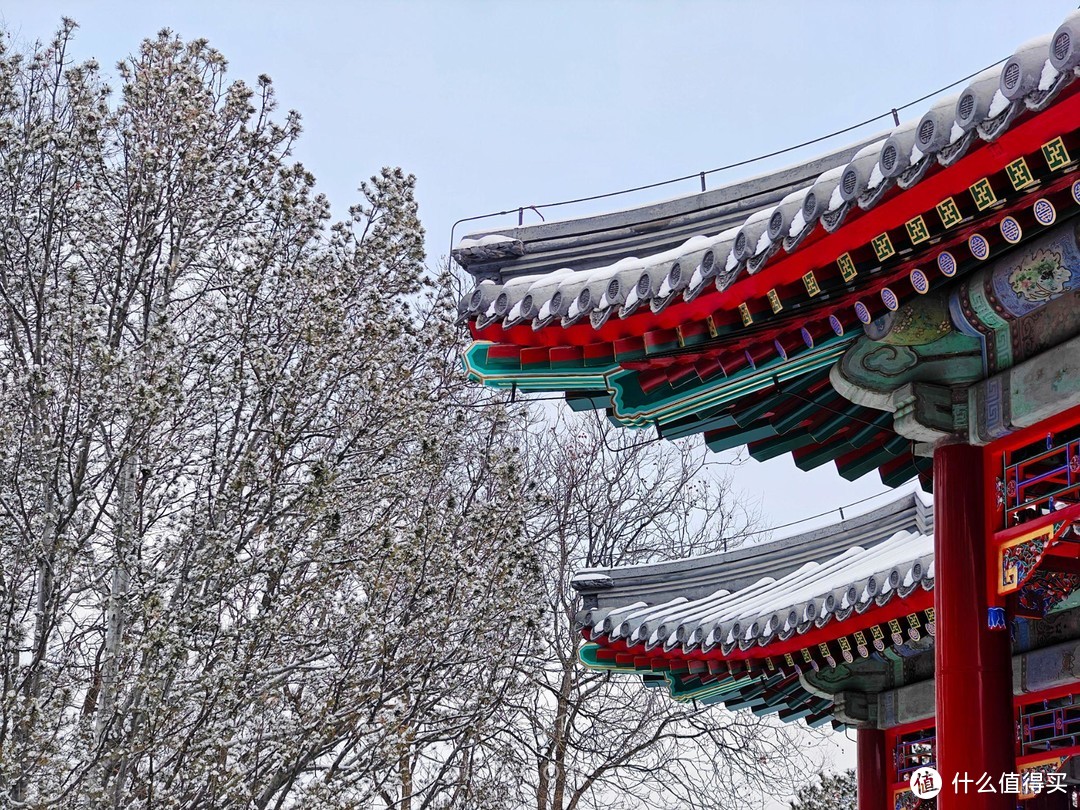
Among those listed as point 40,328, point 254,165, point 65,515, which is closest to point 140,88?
point 254,165

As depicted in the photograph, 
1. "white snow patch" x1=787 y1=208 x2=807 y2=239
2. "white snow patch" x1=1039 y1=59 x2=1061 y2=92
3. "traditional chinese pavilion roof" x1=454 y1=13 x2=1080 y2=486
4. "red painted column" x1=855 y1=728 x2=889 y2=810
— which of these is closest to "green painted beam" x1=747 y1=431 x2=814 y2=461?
"traditional chinese pavilion roof" x1=454 y1=13 x2=1080 y2=486

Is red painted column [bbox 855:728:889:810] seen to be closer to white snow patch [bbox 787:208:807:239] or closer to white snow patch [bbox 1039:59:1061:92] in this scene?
white snow patch [bbox 787:208:807:239]

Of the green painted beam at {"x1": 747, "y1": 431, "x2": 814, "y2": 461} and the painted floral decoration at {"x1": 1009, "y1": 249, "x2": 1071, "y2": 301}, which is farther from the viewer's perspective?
the green painted beam at {"x1": 747, "y1": 431, "x2": 814, "y2": 461}

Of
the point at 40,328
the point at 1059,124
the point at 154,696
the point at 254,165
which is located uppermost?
the point at 254,165

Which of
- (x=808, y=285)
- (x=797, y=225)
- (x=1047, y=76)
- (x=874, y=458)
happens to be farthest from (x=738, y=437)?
(x=1047, y=76)

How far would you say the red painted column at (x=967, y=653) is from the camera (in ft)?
13.1

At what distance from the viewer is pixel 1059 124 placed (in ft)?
9.46

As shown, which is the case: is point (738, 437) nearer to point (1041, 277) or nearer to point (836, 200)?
point (1041, 277)

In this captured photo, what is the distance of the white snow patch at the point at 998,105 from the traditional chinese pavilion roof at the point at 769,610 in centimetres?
265

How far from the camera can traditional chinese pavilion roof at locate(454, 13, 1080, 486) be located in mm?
3084

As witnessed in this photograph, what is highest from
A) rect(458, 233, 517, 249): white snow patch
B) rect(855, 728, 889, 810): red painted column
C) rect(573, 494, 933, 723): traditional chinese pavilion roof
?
rect(458, 233, 517, 249): white snow patch

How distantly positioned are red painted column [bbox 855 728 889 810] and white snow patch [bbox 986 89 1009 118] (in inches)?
197

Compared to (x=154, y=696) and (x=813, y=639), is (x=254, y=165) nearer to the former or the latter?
(x=154, y=696)

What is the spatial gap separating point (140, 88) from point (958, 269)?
13.5 feet
